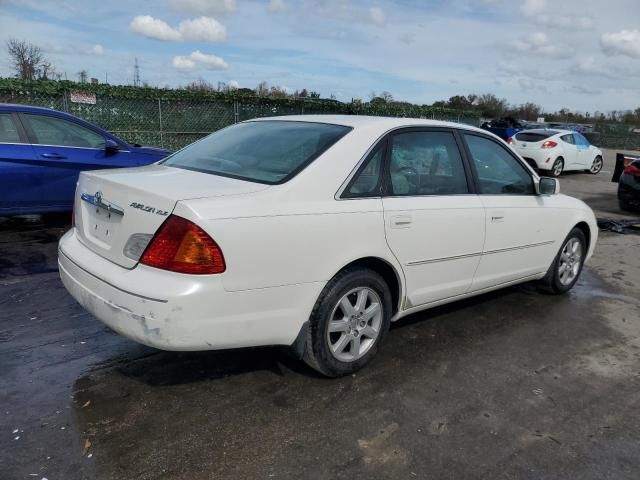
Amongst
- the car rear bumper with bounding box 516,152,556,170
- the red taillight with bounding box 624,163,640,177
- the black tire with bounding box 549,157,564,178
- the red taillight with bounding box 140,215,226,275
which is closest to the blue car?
the red taillight with bounding box 140,215,226,275

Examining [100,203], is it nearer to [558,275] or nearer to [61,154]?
[558,275]

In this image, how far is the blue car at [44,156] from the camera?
21.5 ft

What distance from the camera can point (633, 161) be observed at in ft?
36.1

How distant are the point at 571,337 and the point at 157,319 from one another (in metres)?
3.32

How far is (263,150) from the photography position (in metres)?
3.56

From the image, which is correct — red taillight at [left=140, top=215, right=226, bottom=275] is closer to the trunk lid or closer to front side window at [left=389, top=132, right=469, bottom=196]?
the trunk lid

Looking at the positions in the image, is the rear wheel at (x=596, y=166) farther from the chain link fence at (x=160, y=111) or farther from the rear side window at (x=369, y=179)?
the rear side window at (x=369, y=179)

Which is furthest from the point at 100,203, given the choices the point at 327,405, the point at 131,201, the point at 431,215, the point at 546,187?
the point at 546,187

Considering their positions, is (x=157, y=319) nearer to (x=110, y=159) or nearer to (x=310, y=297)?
(x=310, y=297)

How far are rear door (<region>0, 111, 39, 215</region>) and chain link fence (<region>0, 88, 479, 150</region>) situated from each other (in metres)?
5.84

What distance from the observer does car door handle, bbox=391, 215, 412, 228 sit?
3.38m

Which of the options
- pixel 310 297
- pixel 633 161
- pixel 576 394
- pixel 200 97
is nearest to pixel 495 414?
pixel 576 394

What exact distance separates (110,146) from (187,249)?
5172 millimetres

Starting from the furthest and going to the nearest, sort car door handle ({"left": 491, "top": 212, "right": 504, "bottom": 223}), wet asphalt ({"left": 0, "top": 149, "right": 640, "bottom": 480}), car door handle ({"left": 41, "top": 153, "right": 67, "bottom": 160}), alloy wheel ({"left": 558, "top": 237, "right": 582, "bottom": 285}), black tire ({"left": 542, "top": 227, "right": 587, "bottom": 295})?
1. car door handle ({"left": 41, "top": 153, "right": 67, "bottom": 160})
2. alloy wheel ({"left": 558, "top": 237, "right": 582, "bottom": 285})
3. black tire ({"left": 542, "top": 227, "right": 587, "bottom": 295})
4. car door handle ({"left": 491, "top": 212, "right": 504, "bottom": 223})
5. wet asphalt ({"left": 0, "top": 149, "right": 640, "bottom": 480})
